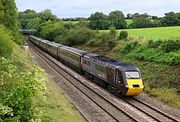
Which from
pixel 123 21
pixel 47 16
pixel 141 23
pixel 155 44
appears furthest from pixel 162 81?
pixel 47 16

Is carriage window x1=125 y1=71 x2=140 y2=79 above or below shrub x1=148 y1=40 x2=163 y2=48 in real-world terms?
below

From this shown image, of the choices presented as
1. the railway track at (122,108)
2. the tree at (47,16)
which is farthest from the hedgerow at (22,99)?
the tree at (47,16)

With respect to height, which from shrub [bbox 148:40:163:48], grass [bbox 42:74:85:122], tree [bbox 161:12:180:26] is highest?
tree [bbox 161:12:180:26]

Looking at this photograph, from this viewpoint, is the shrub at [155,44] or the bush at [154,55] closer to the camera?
the bush at [154,55]

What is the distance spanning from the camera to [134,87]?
1067 inches

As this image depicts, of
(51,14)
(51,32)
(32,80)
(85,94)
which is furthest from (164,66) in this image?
(51,14)

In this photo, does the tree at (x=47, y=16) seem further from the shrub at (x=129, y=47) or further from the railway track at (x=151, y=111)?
the railway track at (x=151, y=111)

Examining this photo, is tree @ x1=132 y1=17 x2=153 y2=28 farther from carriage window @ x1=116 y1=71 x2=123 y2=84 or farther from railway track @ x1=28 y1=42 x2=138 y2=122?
carriage window @ x1=116 y1=71 x2=123 y2=84

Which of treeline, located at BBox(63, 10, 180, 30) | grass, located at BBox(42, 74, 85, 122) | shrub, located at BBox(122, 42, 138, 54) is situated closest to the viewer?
grass, located at BBox(42, 74, 85, 122)

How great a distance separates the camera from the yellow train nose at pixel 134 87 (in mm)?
27072

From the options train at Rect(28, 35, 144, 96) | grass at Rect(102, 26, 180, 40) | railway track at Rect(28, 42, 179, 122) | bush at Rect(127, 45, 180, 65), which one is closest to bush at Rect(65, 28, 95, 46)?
grass at Rect(102, 26, 180, 40)

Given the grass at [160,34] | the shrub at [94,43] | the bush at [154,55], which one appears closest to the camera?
the bush at [154,55]

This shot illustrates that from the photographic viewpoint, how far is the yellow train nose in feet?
88.8

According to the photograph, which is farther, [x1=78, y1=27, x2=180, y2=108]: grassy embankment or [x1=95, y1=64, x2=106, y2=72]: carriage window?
[x1=95, y1=64, x2=106, y2=72]: carriage window
